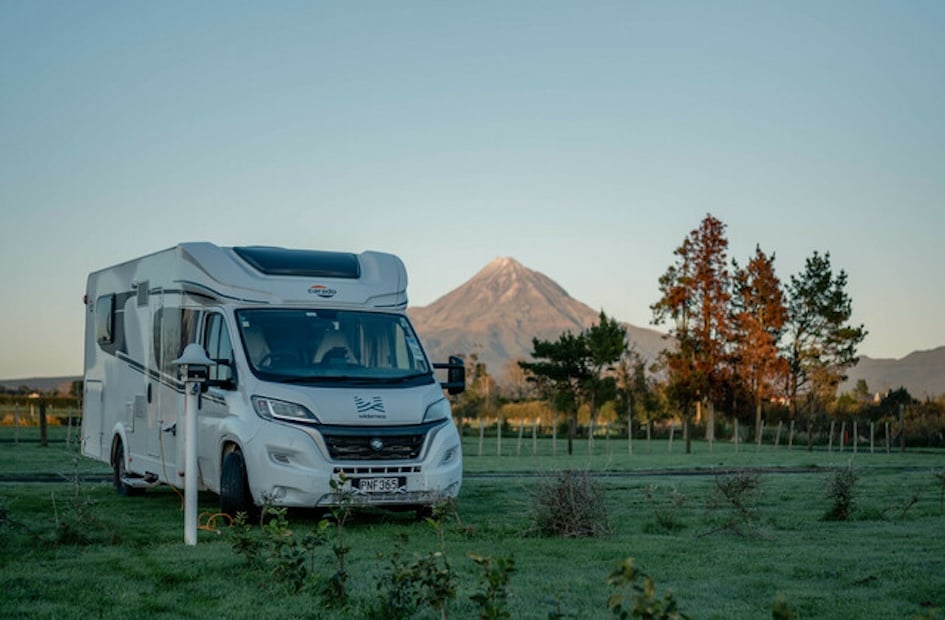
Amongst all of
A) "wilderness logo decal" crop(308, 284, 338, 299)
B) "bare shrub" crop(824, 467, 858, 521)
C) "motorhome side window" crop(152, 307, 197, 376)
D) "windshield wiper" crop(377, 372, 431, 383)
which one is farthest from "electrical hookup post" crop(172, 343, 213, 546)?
"bare shrub" crop(824, 467, 858, 521)

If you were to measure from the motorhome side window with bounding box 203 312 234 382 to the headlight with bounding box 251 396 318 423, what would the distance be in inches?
26.8

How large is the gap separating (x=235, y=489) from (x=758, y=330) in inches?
2091

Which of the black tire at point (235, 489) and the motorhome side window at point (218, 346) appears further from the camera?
the motorhome side window at point (218, 346)

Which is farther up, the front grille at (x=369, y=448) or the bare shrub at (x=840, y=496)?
the front grille at (x=369, y=448)

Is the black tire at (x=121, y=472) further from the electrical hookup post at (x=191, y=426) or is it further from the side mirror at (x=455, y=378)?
the electrical hookup post at (x=191, y=426)

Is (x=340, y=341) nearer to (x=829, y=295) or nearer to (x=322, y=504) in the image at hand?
(x=322, y=504)

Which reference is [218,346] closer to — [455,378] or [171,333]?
[171,333]

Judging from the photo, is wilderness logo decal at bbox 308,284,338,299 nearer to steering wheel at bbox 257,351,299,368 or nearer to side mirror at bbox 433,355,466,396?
steering wheel at bbox 257,351,299,368

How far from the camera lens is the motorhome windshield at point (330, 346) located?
1188cm

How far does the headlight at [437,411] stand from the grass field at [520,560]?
110cm

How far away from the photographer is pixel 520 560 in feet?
29.5

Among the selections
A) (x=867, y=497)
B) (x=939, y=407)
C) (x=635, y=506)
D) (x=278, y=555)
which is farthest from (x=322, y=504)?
(x=939, y=407)

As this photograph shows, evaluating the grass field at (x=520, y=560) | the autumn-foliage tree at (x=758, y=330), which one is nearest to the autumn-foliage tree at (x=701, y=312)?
the autumn-foliage tree at (x=758, y=330)

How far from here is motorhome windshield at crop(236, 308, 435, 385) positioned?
1188cm
